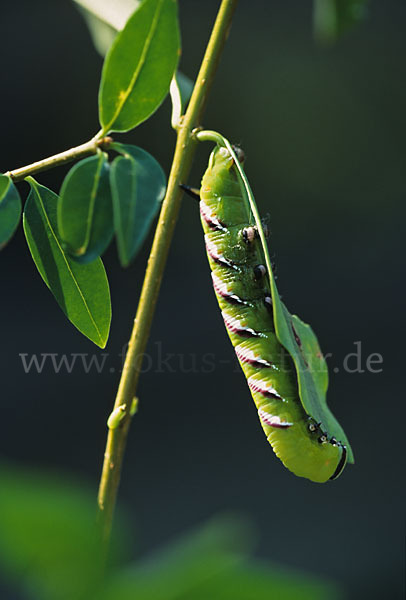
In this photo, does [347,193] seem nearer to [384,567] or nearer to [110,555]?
[384,567]

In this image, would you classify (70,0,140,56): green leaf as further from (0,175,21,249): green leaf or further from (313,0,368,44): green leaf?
(0,175,21,249): green leaf

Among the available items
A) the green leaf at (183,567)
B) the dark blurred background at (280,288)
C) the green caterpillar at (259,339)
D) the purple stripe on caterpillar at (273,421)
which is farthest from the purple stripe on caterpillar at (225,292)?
the dark blurred background at (280,288)

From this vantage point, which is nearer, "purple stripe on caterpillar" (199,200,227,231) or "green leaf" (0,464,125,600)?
"green leaf" (0,464,125,600)

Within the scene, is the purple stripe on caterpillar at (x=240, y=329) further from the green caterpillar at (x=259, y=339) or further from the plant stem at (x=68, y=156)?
the plant stem at (x=68, y=156)

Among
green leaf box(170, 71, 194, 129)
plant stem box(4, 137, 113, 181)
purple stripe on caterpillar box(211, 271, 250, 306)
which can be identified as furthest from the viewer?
purple stripe on caterpillar box(211, 271, 250, 306)

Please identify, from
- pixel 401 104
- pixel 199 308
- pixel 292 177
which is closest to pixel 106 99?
pixel 199 308

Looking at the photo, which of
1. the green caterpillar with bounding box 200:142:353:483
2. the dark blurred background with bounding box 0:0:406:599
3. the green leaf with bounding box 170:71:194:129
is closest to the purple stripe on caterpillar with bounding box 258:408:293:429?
the green caterpillar with bounding box 200:142:353:483

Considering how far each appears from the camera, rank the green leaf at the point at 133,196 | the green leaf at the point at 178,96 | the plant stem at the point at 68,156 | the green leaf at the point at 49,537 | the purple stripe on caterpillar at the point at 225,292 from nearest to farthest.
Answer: the green leaf at the point at 49,537 → the green leaf at the point at 133,196 → the plant stem at the point at 68,156 → the green leaf at the point at 178,96 → the purple stripe on caterpillar at the point at 225,292
